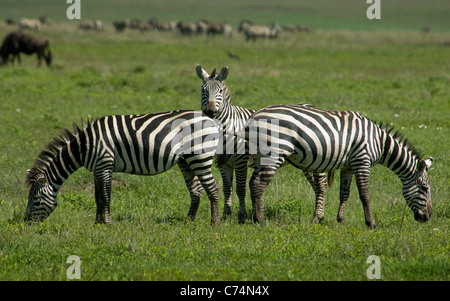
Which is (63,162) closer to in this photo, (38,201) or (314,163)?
(38,201)

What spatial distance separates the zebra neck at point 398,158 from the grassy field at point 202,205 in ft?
2.35

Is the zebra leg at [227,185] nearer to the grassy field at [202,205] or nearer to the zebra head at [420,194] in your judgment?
the grassy field at [202,205]

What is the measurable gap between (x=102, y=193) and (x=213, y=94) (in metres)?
2.35

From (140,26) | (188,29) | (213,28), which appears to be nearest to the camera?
(213,28)

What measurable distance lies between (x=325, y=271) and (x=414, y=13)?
110 m

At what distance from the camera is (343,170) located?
9.86 metres

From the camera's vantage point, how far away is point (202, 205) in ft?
35.2

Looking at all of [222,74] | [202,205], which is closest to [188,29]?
[202,205]

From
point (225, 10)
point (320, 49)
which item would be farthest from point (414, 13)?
point (320, 49)

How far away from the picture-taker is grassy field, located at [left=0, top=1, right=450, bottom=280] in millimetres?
6961

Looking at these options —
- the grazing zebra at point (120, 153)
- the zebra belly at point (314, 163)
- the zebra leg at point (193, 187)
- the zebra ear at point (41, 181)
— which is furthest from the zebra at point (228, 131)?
the zebra ear at point (41, 181)

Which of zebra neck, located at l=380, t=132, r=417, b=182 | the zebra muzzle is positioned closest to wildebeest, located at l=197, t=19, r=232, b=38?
zebra neck, located at l=380, t=132, r=417, b=182

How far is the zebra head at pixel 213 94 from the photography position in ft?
30.4

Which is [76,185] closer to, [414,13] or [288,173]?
[288,173]
